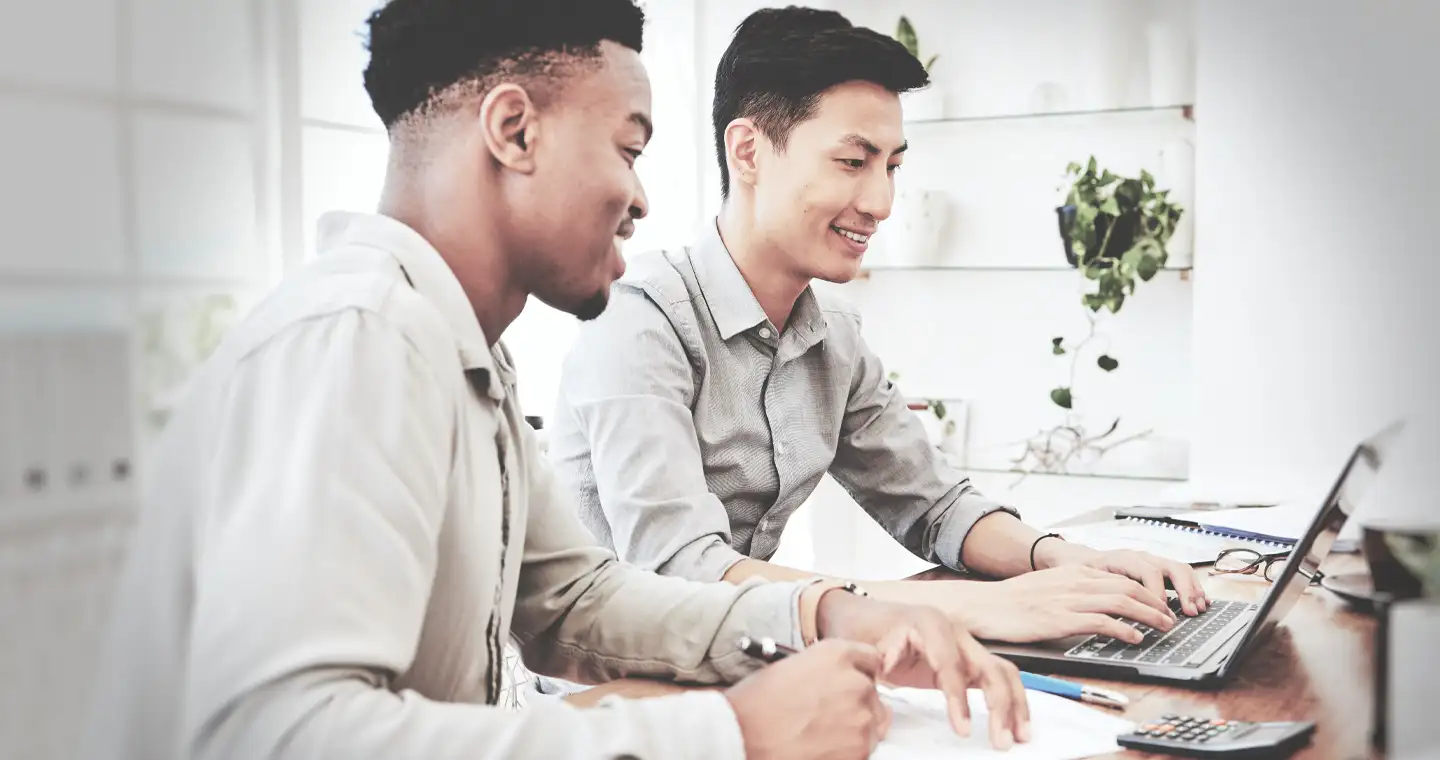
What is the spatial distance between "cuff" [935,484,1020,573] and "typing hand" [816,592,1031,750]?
2.10 feet

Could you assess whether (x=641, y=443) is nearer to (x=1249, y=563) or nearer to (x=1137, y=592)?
(x=1137, y=592)

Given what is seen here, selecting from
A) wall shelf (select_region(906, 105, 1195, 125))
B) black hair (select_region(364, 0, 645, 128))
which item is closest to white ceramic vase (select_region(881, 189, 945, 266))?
wall shelf (select_region(906, 105, 1195, 125))

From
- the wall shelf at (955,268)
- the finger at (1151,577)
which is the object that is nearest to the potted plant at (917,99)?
the wall shelf at (955,268)

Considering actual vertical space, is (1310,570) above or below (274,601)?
below

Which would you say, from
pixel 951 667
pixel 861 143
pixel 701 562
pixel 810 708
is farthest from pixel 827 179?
pixel 810 708

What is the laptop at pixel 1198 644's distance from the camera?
1047mm

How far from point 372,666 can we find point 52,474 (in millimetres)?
1084

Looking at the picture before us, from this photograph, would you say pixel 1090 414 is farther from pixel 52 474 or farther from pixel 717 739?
pixel 717 739

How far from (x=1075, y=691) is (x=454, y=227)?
584 mm

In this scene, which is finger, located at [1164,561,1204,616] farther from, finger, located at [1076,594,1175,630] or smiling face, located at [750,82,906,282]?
smiling face, located at [750,82,906,282]

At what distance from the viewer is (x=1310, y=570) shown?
4.50ft

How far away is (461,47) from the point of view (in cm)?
90

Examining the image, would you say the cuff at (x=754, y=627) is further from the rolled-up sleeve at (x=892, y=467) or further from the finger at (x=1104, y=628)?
the rolled-up sleeve at (x=892, y=467)

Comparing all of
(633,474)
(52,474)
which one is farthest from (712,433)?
(52,474)
